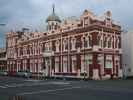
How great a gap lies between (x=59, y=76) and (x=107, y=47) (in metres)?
13.3

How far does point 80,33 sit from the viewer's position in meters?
58.2

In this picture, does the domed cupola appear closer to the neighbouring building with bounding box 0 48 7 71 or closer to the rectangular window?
the rectangular window

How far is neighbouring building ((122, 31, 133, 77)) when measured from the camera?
62172mm

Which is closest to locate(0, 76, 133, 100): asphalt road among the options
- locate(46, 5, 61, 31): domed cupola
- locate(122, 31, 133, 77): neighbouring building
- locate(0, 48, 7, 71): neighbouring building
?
locate(122, 31, 133, 77): neighbouring building

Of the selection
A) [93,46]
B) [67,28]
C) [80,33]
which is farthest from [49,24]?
[93,46]

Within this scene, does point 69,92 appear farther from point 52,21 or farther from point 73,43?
point 52,21

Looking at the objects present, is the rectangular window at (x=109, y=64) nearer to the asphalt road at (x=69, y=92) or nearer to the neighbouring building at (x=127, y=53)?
the neighbouring building at (x=127, y=53)

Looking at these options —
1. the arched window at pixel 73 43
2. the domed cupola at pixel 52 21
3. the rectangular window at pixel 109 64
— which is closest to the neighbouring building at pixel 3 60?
the domed cupola at pixel 52 21

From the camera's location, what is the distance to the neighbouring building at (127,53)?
62.2 meters

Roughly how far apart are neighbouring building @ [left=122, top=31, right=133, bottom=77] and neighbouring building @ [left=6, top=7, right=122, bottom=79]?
3.22 meters

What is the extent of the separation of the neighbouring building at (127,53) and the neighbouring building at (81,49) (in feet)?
10.5

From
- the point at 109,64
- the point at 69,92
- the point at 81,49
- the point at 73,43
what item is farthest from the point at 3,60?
the point at 69,92

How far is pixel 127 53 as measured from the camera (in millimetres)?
63281

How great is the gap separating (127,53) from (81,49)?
12.3 metres
